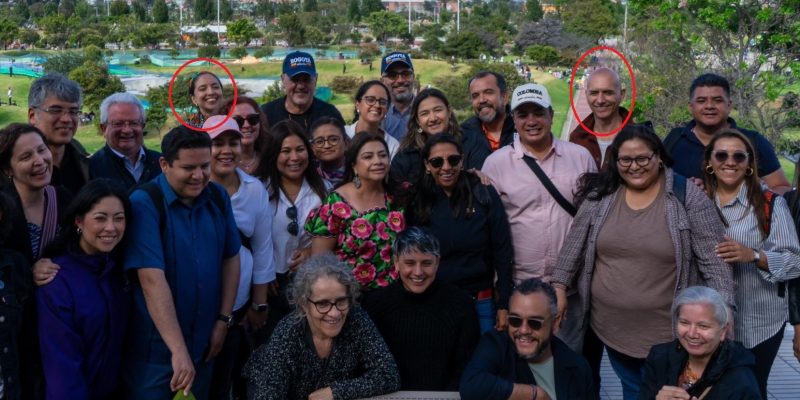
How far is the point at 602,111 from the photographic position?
536 centimetres

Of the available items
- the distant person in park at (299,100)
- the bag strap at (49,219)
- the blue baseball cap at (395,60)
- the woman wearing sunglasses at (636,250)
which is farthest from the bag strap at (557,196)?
the bag strap at (49,219)

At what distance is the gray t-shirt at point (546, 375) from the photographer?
397 cm

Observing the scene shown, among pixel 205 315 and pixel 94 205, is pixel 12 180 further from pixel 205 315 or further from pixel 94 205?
pixel 205 315

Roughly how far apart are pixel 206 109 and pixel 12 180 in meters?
2.03

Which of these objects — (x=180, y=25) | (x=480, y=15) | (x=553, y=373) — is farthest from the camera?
(x=480, y=15)

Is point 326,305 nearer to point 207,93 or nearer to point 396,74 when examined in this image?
point 207,93

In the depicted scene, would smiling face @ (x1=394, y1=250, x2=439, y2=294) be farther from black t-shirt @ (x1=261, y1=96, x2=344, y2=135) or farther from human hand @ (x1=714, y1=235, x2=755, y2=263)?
black t-shirt @ (x1=261, y1=96, x2=344, y2=135)

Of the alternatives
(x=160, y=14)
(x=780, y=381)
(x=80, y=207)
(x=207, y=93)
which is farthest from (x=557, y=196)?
(x=160, y=14)

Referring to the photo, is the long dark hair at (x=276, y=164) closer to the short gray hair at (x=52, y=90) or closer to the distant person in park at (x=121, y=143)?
the distant person in park at (x=121, y=143)

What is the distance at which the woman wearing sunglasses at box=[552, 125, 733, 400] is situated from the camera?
13.6ft

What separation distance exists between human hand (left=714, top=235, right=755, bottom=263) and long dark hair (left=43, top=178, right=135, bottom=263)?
2.84 m

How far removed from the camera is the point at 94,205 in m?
3.73

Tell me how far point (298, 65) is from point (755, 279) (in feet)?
11.3

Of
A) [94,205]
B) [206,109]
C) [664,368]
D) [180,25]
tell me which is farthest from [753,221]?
[180,25]
